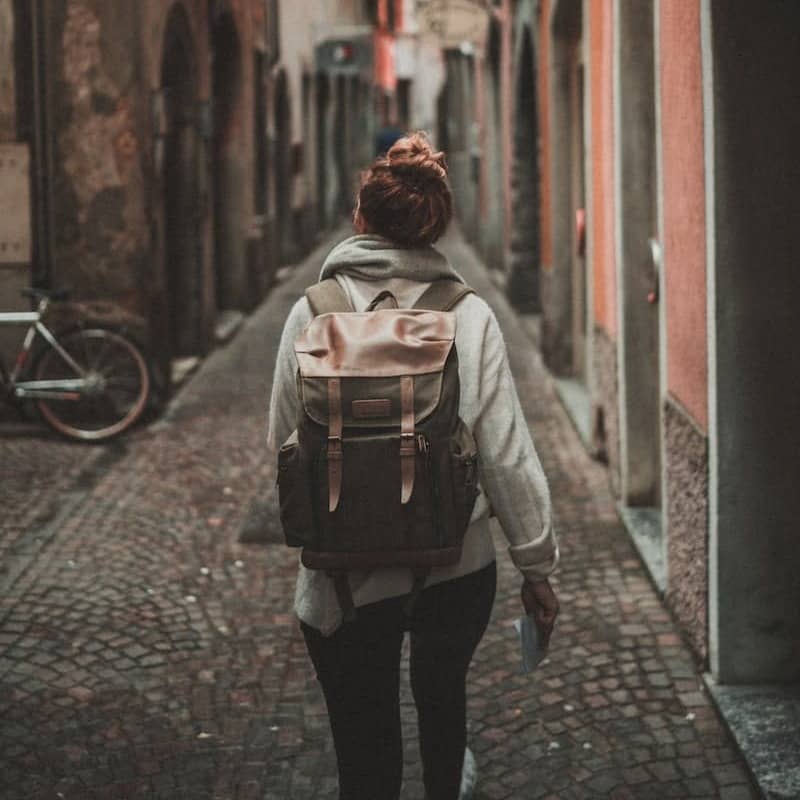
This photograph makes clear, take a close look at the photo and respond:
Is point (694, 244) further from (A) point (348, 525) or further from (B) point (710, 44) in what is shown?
(A) point (348, 525)

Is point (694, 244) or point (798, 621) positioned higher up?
point (694, 244)

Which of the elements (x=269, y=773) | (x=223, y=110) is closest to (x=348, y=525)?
(x=269, y=773)

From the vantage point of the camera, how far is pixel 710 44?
12.9 feet

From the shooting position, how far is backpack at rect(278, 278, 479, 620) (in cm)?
256

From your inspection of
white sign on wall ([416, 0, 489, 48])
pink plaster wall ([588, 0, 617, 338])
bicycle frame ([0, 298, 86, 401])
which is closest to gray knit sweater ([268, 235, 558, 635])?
pink plaster wall ([588, 0, 617, 338])

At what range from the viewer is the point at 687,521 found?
4.65m

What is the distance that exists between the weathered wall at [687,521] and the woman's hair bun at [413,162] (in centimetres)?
183

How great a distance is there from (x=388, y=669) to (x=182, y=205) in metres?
8.86

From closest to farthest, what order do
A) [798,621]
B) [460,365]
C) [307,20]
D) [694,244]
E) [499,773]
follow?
[460,365] → [499,773] → [798,621] → [694,244] → [307,20]

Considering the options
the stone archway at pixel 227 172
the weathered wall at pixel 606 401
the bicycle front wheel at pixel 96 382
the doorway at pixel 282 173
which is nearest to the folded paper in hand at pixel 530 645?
the weathered wall at pixel 606 401

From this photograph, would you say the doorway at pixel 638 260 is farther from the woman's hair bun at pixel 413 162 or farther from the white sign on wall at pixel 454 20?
the white sign on wall at pixel 454 20

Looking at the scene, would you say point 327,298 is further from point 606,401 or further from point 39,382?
point 39,382

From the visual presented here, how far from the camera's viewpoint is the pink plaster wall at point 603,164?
22.7 feet

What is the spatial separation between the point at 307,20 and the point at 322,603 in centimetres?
2177
